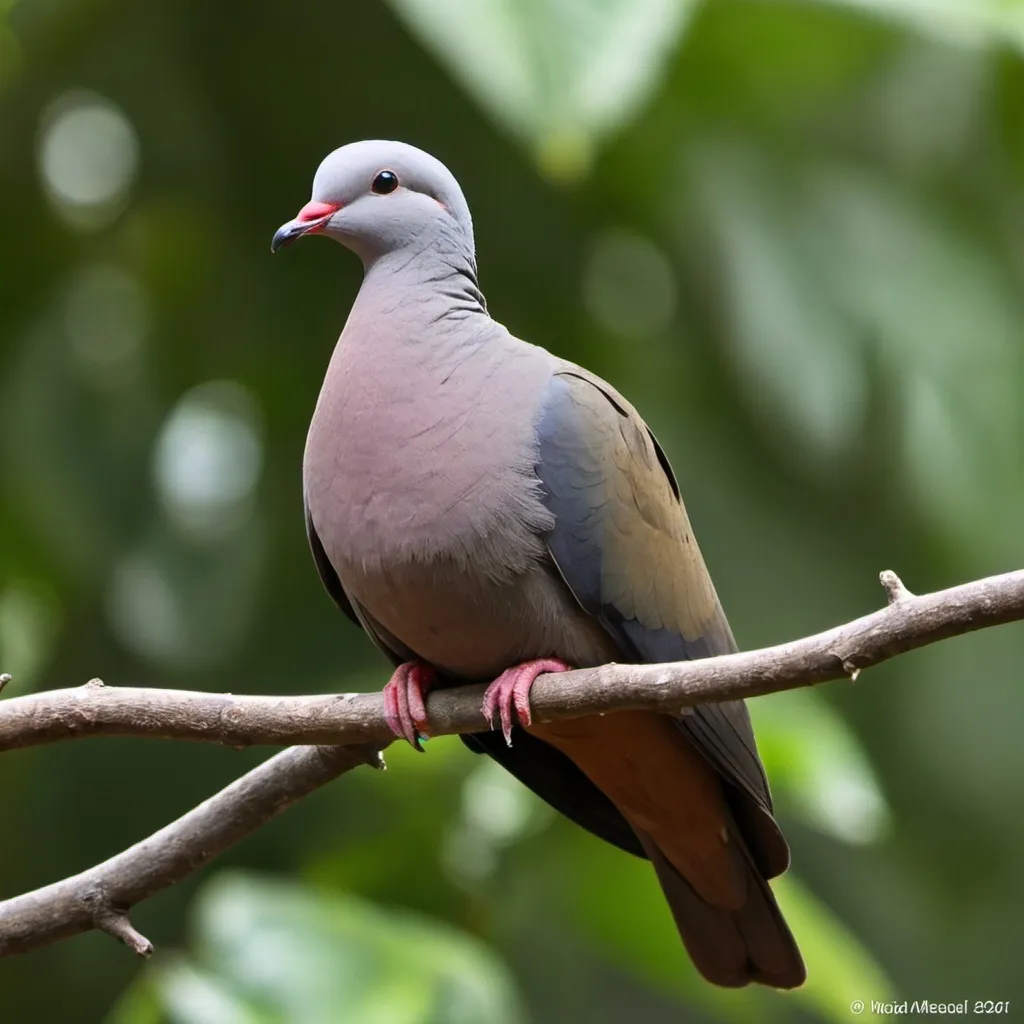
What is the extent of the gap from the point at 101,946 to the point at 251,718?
2345mm

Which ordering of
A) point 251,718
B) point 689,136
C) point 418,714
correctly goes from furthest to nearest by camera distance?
point 689,136 → point 418,714 → point 251,718

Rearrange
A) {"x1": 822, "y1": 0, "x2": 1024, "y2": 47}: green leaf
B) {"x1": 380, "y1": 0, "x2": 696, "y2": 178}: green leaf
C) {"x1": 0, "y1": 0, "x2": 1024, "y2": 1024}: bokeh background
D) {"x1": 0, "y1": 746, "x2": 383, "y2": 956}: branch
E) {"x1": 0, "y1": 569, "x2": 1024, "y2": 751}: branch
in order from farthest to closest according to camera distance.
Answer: {"x1": 0, "y1": 0, "x2": 1024, "y2": 1024}: bokeh background < {"x1": 822, "y1": 0, "x2": 1024, "y2": 47}: green leaf < {"x1": 380, "y1": 0, "x2": 696, "y2": 178}: green leaf < {"x1": 0, "y1": 746, "x2": 383, "y2": 956}: branch < {"x1": 0, "y1": 569, "x2": 1024, "y2": 751}: branch

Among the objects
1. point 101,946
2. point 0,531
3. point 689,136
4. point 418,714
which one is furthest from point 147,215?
point 418,714

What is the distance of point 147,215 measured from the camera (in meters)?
4.54

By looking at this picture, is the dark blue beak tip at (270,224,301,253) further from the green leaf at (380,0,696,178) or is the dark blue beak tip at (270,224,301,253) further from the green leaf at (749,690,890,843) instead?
the green leaf at (749,690,890,843)

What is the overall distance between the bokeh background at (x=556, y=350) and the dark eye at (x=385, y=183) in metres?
1.63

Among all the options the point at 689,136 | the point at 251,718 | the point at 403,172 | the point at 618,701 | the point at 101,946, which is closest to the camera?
the point at 618,701

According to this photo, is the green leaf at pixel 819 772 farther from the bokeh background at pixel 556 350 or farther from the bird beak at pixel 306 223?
the bird beak at pixel 306 223

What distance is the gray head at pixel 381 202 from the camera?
2.45 meters

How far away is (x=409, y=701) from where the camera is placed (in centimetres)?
227

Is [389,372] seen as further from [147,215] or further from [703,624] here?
[147,215]

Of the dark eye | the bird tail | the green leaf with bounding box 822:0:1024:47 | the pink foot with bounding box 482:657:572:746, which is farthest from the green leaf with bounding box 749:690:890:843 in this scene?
the green leaf with bounding box 822:0:1024:47

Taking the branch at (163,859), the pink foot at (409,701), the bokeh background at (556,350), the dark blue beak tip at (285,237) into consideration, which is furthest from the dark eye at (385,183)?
the bokeh background at (556,350)

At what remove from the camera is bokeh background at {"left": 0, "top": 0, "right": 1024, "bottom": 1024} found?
162 inches
